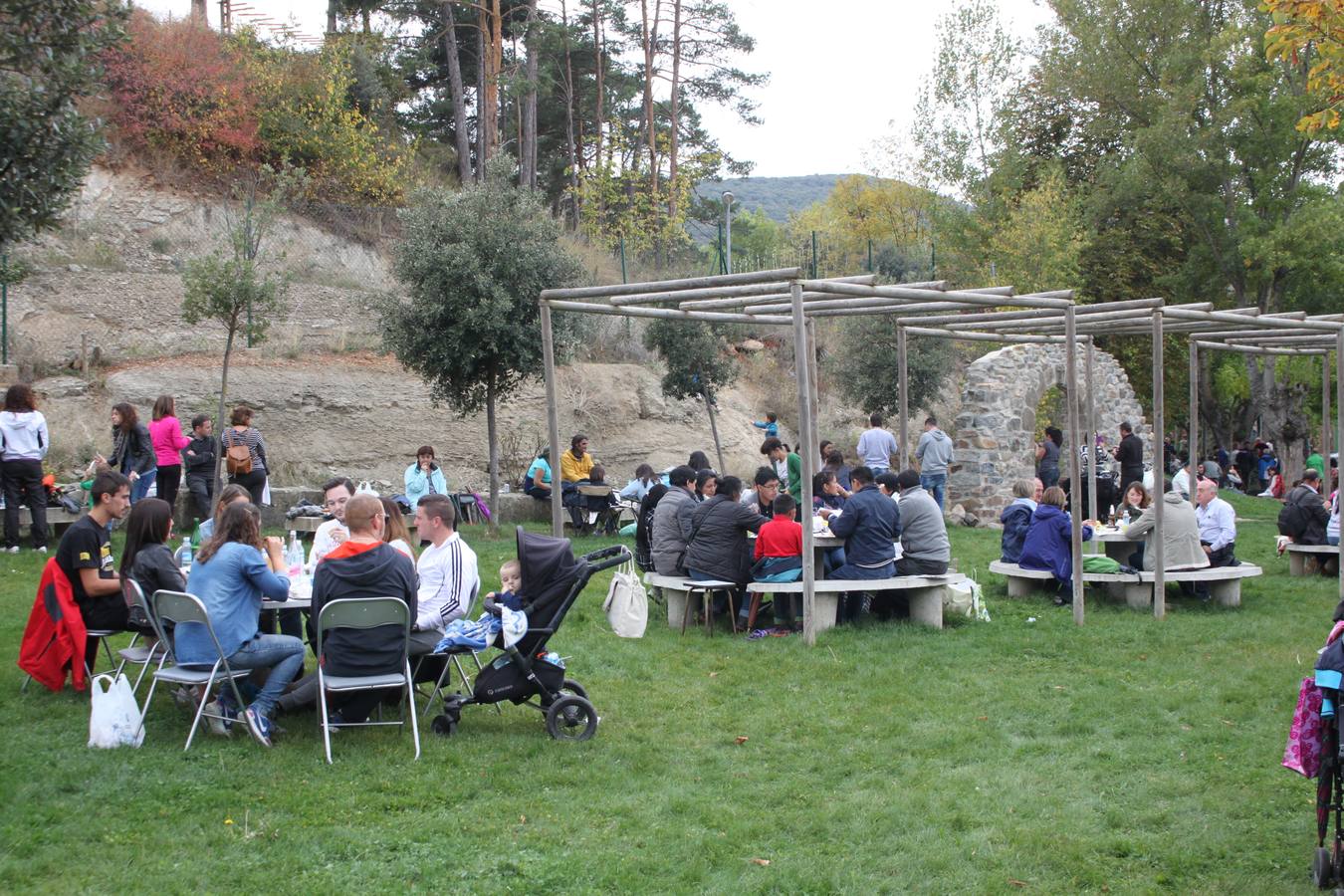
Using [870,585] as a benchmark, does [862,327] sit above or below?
above

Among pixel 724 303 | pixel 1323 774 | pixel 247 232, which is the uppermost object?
pixel 247 232

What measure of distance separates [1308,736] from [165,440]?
11442 millimetres

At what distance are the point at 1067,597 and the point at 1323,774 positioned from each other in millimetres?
6408

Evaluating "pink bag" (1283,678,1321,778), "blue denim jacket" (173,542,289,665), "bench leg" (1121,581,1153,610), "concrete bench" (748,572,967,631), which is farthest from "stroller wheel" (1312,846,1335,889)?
"bench leg" (1121,581,1153,610)

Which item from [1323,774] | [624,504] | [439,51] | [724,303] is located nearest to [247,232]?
[624,504]

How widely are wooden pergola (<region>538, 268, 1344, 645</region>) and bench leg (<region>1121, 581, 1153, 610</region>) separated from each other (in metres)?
0.26

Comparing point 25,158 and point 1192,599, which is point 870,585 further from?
point 25,158

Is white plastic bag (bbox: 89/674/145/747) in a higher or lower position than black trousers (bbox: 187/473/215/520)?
lower

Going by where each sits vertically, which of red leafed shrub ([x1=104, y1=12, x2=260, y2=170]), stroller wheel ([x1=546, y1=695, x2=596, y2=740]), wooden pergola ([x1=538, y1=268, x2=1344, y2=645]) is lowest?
stroller wheel ([x1=546, y1=695, x2=596, y2=740])

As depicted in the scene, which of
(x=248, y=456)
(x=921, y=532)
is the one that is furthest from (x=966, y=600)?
(x=248, y=456)

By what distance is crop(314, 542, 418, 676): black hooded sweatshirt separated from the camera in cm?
603

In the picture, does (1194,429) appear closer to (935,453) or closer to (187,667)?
(935,453)

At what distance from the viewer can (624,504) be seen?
51.1 ft

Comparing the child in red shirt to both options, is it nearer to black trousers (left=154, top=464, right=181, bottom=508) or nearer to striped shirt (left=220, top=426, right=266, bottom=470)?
striped shirt (left=220, top=426, right=266, bottom=470)
